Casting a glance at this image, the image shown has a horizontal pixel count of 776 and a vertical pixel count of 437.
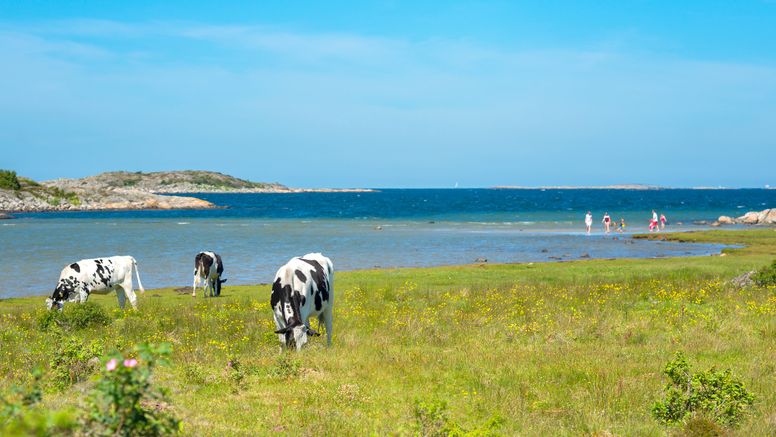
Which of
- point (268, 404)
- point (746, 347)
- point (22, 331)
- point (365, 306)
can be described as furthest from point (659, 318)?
point (22, 331)

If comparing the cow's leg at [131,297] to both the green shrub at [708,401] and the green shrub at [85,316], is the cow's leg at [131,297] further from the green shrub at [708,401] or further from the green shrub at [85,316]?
the green shrub at [708,401]

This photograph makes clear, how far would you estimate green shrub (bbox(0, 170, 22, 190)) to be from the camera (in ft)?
424

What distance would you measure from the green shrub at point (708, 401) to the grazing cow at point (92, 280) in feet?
61.9

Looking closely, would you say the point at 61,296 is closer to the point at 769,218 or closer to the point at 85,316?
the point at 85,316

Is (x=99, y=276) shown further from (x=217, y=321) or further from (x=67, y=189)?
(x=67, y=189)

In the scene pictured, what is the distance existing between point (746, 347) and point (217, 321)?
1323 cm

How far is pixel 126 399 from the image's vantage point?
4688mm

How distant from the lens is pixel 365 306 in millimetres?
23109

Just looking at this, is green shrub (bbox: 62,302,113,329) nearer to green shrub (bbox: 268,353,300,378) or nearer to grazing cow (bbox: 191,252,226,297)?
green shrub (bbox: 268,353,300,378)

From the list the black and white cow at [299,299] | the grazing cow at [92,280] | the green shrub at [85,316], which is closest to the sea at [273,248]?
the grazing cow at [92,280]

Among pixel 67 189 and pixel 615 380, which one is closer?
pixel 615 380

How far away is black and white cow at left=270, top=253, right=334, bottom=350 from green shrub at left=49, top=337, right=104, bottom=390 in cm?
359

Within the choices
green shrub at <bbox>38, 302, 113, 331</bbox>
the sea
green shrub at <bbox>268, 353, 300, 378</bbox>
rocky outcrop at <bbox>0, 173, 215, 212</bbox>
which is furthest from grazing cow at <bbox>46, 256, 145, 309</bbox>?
rocky outcrop at <bbox>0, 173, 215, 212</bbox>

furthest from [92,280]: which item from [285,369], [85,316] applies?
[285,369]
